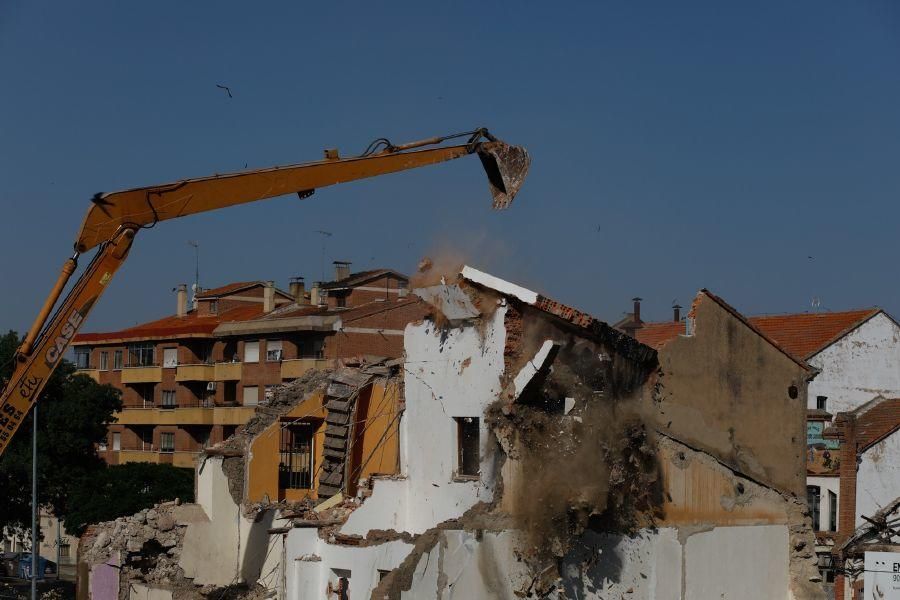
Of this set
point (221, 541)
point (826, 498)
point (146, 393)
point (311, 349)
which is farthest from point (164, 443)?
point (221, 541)

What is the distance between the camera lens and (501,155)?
19.8m

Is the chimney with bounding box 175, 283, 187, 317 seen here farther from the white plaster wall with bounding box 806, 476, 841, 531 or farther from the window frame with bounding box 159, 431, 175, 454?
the white plaster wall with bounding box 806, 476, 841, 531

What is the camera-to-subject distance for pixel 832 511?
3362cm

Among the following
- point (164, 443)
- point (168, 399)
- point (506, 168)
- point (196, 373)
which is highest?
point (506, 168)

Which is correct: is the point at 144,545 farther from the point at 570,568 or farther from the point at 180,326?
the point at 180,326

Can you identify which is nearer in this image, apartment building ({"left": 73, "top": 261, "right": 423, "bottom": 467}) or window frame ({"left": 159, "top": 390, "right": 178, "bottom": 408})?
apartment building ({"left": 73, "top": 261, "right": 423, "bottom": 467})

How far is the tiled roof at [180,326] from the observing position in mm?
62094

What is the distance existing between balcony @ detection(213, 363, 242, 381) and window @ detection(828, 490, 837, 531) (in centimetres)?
3345

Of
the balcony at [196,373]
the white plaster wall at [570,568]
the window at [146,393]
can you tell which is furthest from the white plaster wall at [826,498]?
the window at [146,393]

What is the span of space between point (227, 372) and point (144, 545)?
36.8 meters

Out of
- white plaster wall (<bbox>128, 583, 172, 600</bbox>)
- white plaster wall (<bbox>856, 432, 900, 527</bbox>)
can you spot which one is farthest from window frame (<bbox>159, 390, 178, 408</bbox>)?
white plaster wall (<bbox>128, 583, 172, 600</bbox>)

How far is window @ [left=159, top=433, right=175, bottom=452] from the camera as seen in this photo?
62406 millimetres

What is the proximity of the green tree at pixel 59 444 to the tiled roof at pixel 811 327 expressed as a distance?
26498 millimetres

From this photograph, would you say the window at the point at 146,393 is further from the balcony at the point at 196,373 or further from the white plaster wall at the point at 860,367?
the white plaster wall at the point at 860,367
